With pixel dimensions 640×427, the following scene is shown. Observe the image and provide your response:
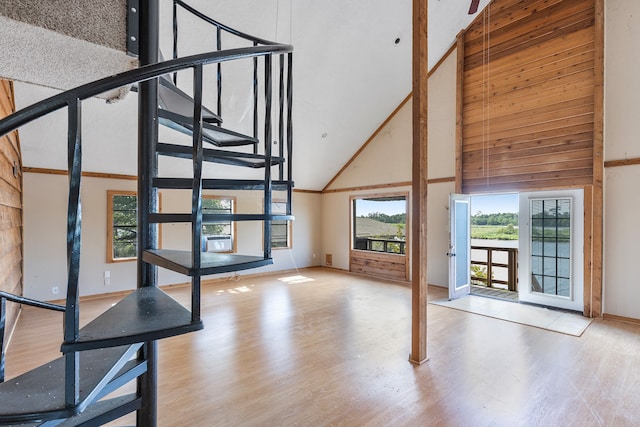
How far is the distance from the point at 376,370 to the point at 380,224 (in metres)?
5.22

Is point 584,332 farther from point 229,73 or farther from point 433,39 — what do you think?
point 229,73

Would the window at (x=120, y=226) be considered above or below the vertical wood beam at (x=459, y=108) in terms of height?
below

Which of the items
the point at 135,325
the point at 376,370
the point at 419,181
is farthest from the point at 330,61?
the point at 135,325

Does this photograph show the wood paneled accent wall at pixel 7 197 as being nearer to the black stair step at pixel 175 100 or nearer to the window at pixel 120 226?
the window at pixel 120 226

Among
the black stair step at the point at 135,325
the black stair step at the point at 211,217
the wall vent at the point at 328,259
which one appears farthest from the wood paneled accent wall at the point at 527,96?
the black stair step at the point at 135,325

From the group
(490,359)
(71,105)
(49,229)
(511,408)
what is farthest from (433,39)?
(49,229)

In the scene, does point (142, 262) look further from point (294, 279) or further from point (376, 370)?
point (294, 279)

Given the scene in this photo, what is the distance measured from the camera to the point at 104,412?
1.44m

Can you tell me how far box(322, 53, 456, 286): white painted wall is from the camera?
20.6 ft

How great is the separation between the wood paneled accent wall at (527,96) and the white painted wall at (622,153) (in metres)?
0.22

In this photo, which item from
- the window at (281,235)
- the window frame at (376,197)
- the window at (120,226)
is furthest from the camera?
the window at (281,235)

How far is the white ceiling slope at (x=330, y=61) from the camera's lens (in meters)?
4.12

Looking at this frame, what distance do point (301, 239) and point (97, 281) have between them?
4604 millimetres

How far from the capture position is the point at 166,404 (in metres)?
2.43
